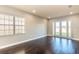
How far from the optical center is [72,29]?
11273mm

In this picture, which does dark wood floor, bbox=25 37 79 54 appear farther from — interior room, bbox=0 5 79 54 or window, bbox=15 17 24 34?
window, bbox=15 17 24 34

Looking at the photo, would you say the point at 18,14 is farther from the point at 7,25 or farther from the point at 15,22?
the point at 7,25

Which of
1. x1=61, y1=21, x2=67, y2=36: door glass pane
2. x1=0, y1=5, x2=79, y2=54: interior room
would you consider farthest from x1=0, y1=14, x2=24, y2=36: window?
x1=61, y1=21, x2=67, y2=36: door glass pane

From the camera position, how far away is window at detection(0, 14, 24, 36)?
20.9 feet

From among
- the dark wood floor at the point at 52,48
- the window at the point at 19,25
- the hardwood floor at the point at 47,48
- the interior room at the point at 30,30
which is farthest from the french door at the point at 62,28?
the window at the point at 19,25

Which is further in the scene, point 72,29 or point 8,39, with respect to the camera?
point 72,29

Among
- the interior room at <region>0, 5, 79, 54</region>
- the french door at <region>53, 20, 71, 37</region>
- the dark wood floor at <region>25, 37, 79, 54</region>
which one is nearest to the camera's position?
the dark wood floor at <region>25, 37, 79, 54</region>

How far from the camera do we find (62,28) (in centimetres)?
1322

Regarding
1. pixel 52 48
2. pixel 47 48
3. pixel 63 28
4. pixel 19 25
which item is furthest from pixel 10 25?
pixel 63 28

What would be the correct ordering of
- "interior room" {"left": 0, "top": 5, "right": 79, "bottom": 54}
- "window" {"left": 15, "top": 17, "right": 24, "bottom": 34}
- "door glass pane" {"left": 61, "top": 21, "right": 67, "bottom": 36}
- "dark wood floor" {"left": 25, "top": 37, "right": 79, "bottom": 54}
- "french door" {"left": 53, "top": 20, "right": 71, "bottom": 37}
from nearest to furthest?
1. "dark wood floor" {"left": 25, "top": 37, "right": 79, "bottom": 54}
2. "interior room" {"left": 0, "top": 5, "right": 79, "bottom": 54}
3. "window" {"left": 15, "top": 17, "right": 24, "bottom": 34}
4. "french door" {"left": 53, "top": 20, "right": 71, "bottom": 37}
5. "door glass pane" {"left": 61, "top": 21, "right": 67, "bottom": 36}

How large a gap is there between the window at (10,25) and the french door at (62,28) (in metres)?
5.76
